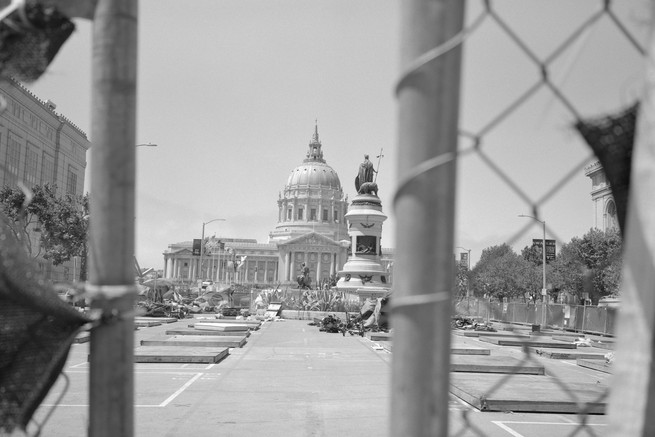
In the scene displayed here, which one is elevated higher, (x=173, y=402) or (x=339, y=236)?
(x=339, y=236)

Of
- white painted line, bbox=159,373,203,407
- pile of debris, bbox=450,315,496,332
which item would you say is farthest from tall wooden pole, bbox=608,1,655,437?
pile of debris, bbox=450,315,496,332

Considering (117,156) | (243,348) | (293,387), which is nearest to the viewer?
(117,156)

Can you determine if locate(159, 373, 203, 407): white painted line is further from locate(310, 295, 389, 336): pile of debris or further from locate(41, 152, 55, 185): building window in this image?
locate(41, 152, 55, 185): building window

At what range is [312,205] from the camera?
632 feet

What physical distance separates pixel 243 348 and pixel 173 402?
1097 cm

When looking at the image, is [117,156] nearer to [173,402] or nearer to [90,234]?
[90,234]

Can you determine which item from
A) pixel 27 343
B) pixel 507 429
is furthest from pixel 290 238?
pixel 27 343

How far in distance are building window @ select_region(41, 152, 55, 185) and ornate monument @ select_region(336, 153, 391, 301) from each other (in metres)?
34.7

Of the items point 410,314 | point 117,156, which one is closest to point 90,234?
point 117,156

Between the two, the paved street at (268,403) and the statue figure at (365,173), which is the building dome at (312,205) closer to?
the statue figure at (365,173)

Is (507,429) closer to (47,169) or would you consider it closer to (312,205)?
(47,169)

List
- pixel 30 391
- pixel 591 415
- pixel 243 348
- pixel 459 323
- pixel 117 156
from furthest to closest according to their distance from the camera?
1. pixel 459 323
2. pixel 243 348
3. pixel 591 415
4. pixel 30 391
5. pixel 117 156

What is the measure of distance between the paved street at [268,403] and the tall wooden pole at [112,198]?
4.21 meters

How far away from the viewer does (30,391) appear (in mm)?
2311
